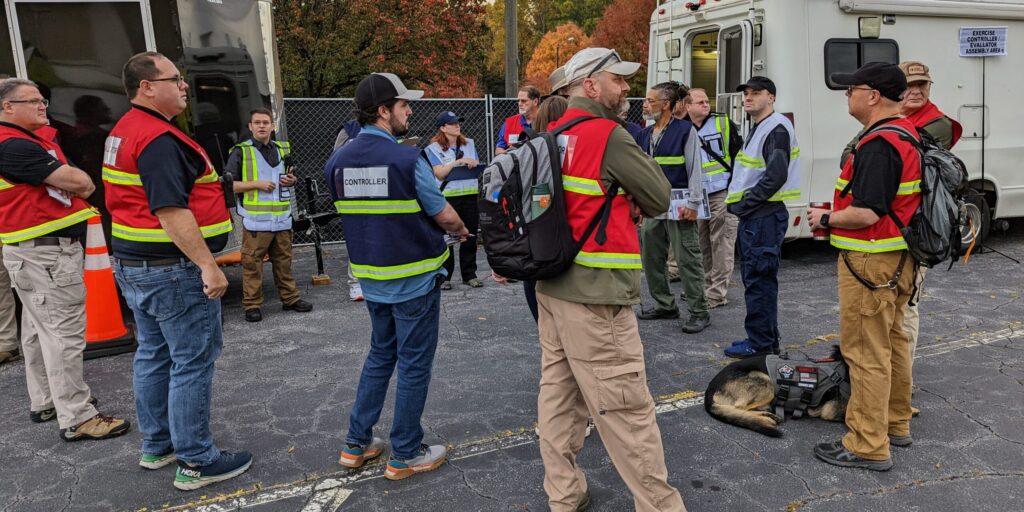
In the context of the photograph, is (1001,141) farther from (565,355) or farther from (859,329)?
(565,355)

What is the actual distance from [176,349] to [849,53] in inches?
281

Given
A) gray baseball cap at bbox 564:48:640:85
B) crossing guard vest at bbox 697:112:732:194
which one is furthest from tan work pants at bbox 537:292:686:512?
crossing guard vest at bbox 697:112:732:194

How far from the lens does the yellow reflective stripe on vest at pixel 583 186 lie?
8.87 feet

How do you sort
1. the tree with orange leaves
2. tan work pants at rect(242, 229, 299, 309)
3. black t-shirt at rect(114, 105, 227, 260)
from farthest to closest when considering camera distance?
the tree with orange leaves
tan work pants at rect(242, 229, 299, 309)
black t-shirt at rect(114, 105, 227, 260)

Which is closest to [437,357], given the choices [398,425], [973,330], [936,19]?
[398,425]

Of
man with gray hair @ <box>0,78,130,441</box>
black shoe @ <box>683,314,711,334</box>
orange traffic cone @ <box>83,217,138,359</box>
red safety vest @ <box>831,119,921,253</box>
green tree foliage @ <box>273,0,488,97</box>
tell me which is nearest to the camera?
red safety vest @ <box>831,119,921,253</box>

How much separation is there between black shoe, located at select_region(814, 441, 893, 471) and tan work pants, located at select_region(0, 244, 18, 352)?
5.70 meters

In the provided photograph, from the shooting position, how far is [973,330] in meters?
5.53

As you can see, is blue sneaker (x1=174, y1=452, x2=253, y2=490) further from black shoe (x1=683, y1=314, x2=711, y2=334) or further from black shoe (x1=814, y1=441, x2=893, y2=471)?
black shoe (x1=683, y1=314, x2=711, y2=334)

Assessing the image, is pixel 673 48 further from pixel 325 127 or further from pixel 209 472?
pixel 209 472

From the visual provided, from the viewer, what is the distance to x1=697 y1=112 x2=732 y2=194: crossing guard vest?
629cm

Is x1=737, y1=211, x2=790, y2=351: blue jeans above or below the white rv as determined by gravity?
below

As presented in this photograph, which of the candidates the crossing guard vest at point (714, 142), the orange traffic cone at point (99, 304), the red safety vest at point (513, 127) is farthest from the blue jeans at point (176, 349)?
the crossing guard vest at point (714, 142)

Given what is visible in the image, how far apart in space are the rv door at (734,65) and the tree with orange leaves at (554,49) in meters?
26.2
